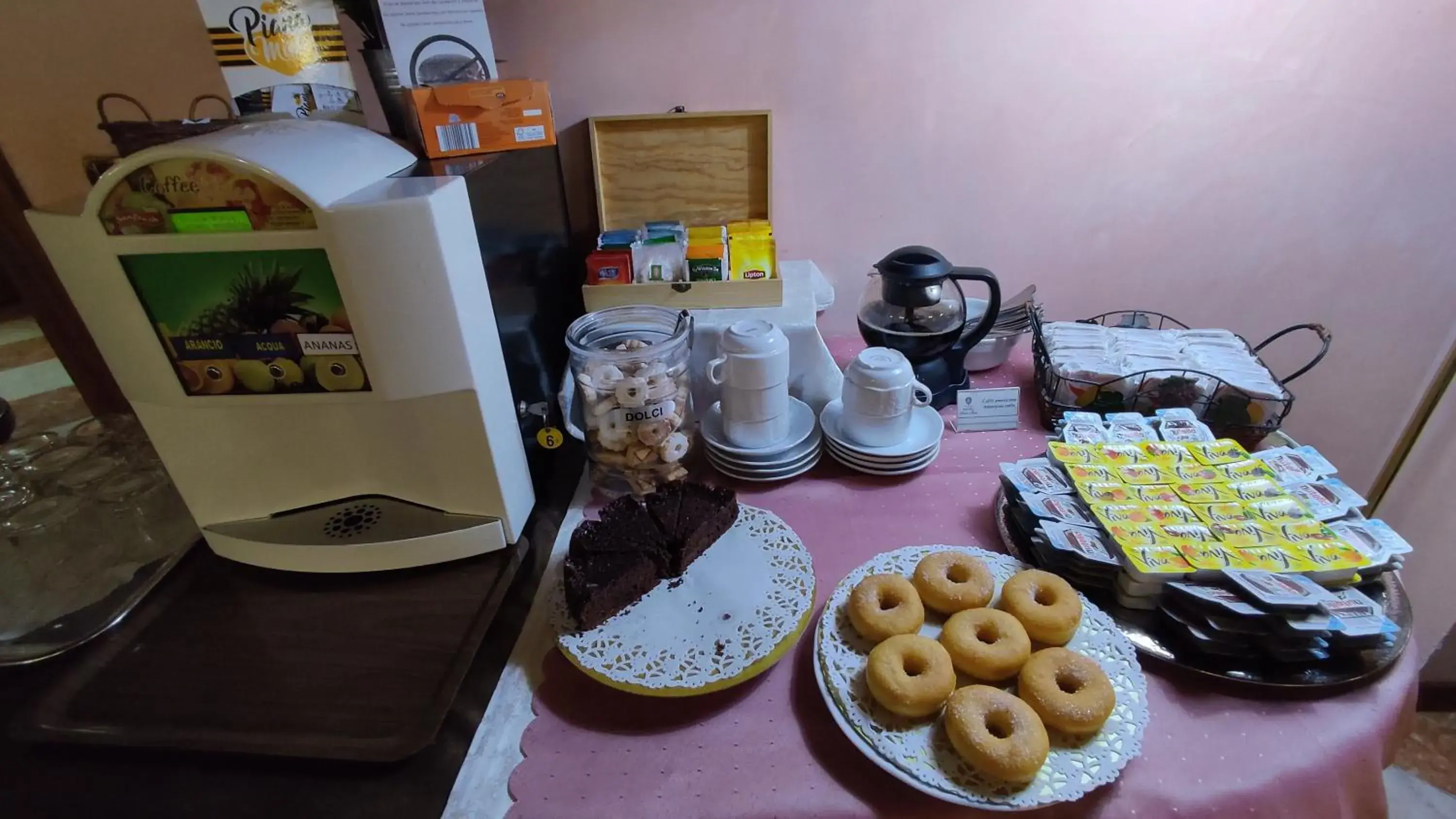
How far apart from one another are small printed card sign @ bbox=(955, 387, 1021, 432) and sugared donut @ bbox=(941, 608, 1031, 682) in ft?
1.35

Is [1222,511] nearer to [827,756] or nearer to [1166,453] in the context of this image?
[1166,453]

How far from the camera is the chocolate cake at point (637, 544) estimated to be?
0.65 metres

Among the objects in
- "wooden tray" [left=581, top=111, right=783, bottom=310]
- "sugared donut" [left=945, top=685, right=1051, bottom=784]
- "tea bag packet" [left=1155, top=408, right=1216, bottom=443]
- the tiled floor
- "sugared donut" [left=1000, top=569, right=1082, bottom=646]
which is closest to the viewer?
"sugared donut" [left=945, top=685, right=1051, bottom=784]

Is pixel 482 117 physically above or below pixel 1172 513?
above

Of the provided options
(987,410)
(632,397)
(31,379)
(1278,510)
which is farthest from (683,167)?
(31,379)

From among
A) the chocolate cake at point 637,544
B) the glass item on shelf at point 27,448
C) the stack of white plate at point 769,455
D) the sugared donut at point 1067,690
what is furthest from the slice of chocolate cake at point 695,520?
the glass item on shelf at point 27,448

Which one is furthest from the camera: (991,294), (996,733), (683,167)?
(683,167)

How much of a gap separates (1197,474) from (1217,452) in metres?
0.06

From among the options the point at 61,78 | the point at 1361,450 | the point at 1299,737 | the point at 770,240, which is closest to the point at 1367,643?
the point at 1299,737

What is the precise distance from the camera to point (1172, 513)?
73cm

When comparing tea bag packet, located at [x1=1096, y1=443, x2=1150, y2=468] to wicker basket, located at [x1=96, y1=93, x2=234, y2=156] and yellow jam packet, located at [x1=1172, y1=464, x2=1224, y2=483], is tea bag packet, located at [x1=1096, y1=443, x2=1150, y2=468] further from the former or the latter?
wicker basket, located at [x1=96, y1=93, x2=234, y2=156]

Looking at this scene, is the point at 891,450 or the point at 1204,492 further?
the point at 891,450

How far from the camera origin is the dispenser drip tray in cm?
70

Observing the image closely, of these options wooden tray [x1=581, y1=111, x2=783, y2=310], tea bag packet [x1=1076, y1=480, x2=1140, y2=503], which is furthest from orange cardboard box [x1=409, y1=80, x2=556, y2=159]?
tea bag packet [x1=1076, y1=480, x2=1140, y2=503]
